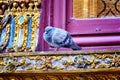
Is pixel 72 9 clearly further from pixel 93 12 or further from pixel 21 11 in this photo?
pixel 21 11

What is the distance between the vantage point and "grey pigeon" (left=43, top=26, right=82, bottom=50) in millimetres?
2041

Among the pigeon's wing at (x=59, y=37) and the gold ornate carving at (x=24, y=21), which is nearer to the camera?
the pigeon's wing at (x=59, y=37)

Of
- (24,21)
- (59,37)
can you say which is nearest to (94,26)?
(59,37)

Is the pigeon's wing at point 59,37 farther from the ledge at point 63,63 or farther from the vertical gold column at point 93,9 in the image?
the vertical gold column at point 93,9

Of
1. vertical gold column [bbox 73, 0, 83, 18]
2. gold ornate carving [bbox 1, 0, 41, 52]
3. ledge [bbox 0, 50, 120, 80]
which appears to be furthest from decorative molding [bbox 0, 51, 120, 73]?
vertical gold column [bbox 73, 0, 83, 18]

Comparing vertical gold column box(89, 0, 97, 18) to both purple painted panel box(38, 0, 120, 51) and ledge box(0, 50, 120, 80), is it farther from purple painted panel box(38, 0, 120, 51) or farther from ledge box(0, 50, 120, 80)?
ledge box(0, 50, 120, 80)

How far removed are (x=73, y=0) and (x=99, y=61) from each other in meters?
0.41

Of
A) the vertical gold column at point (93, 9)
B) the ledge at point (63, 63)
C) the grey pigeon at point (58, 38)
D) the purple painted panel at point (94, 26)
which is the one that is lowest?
the ledge at point (63, 63)

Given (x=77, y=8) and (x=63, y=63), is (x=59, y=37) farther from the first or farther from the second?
(x=77, y=8)

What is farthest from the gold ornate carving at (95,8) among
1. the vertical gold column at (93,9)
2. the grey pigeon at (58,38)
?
the grey pigeon at (58,38)

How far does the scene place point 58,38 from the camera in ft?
6.72

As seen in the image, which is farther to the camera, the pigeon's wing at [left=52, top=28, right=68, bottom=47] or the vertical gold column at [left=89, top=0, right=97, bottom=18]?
the vertical gold column at [left=89, top=0, right=97, bottom=18]

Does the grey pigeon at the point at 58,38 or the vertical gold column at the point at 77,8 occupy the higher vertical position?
the vertical gold column at the point at 77,8

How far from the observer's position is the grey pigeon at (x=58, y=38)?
80.4 inches
